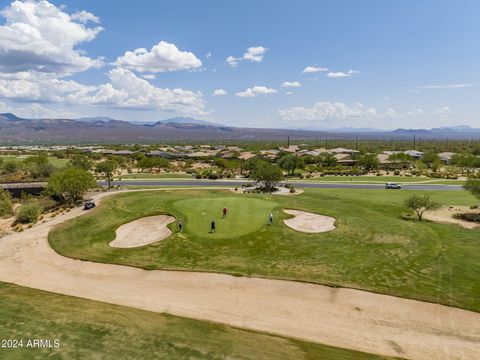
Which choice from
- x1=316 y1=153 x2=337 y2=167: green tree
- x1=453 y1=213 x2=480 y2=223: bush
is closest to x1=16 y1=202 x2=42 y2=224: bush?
x1=453 y1=213 x2=480 y2=223: bush

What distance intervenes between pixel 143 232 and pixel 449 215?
144ft

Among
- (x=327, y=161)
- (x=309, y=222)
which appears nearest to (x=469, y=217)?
(x=309, y=222)

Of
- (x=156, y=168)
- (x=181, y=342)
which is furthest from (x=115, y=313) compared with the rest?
(x=156, y=168)

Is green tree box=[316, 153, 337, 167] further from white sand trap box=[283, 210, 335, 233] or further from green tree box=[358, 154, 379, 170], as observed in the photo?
white sand trap box=[283, 210, 335, 233]

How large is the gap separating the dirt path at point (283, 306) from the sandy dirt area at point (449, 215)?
84.2 ft

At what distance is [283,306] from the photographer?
22.1 metres

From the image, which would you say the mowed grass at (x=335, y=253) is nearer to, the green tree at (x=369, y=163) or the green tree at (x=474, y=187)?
the green tree at (x=474, y=187)

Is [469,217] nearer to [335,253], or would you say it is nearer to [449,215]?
[449,215]

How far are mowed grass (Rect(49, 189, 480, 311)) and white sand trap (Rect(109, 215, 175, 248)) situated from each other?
1177 mm

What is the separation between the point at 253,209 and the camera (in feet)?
134

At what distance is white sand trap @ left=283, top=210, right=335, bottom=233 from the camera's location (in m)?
35.9

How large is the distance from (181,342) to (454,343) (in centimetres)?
1581

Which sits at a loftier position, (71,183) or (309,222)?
(71,183)

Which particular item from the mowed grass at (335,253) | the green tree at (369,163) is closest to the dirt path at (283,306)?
the mowed grass at (335,253)
